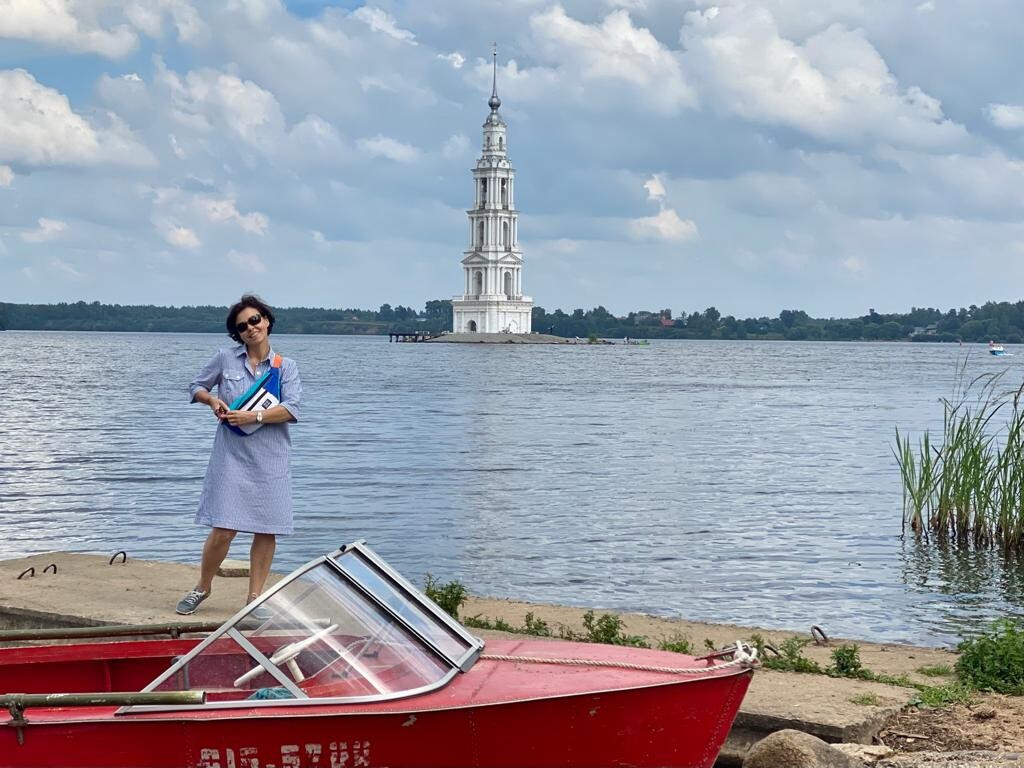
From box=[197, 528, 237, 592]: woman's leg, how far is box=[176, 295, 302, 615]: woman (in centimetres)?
5

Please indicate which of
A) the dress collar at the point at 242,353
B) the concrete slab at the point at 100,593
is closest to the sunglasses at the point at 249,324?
the dress collar at the point at 242,353

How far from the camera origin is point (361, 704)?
5.51 meters

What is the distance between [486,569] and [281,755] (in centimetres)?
1019

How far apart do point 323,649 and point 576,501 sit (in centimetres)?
1728

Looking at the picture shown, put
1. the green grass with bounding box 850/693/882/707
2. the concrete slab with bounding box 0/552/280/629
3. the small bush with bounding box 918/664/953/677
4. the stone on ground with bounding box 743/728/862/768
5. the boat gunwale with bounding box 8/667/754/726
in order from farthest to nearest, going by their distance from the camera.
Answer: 1. the concrete slab with bounding box 0/552/280/629
2. the small bush with bounding box 918/664/953/677
3. the green grass with bounding box 850/693/882/707
4. the stone on ground with bounding box 743/728/862/768
5. the boat gunwale with bounding box 8/667/754/726

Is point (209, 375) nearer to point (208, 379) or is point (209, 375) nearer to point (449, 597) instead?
point (208, 379)

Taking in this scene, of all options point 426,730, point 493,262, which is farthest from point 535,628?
point 493,262

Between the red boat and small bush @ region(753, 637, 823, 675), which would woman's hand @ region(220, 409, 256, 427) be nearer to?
the red boat

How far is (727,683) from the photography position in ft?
18.7

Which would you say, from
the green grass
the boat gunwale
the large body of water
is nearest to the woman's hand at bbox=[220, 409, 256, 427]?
the boat gunwale

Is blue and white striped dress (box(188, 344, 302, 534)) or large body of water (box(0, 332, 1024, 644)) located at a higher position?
blue and white striped dress (box(188, 344, 302, 534))

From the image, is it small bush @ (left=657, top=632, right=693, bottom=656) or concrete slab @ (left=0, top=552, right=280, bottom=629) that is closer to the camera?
small bush @ (left=657, top=632, right=693, bottom=656)

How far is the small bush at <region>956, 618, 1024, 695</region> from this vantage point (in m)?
8.33

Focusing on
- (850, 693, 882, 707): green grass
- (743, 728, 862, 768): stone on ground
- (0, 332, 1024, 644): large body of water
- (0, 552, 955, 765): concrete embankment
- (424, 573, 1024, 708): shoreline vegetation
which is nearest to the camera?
(743, 728, 862, 768): stone on ground
